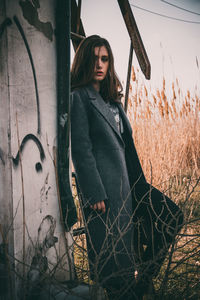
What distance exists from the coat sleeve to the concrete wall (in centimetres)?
17

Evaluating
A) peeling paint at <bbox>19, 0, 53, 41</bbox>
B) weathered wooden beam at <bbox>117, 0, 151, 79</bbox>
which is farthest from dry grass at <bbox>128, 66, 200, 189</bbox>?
peeling paint at <bbox>19, 0, 53, 41</bbox>

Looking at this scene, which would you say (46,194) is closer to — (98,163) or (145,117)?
(98,163)

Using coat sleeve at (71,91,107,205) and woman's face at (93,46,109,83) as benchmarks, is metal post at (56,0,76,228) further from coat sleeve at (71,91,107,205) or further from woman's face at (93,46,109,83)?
woman's face at (93,46,109,83)

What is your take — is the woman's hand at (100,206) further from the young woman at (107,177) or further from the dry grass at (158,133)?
the dry grass at (158,133)

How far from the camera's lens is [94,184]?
144cm

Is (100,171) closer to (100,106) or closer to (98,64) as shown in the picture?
(100,106)

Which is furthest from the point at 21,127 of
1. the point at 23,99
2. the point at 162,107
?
the point at 162,107

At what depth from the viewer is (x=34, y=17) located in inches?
47.4

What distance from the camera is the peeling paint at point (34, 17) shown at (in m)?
1.15

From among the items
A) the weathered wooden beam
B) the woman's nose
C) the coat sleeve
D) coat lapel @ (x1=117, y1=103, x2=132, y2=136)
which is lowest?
the coat sleeve

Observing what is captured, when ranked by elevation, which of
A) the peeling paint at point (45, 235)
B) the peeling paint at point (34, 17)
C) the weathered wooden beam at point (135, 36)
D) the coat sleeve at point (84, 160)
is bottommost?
the peeling paint at point (45, 235)

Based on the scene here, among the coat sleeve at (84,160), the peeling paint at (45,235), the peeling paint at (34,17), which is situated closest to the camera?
the peeling paint at (34,17)

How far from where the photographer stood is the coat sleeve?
1.45 meters

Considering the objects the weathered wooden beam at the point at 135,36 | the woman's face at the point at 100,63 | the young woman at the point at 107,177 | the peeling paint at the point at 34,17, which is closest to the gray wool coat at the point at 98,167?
the young woman at the point at 107,177
